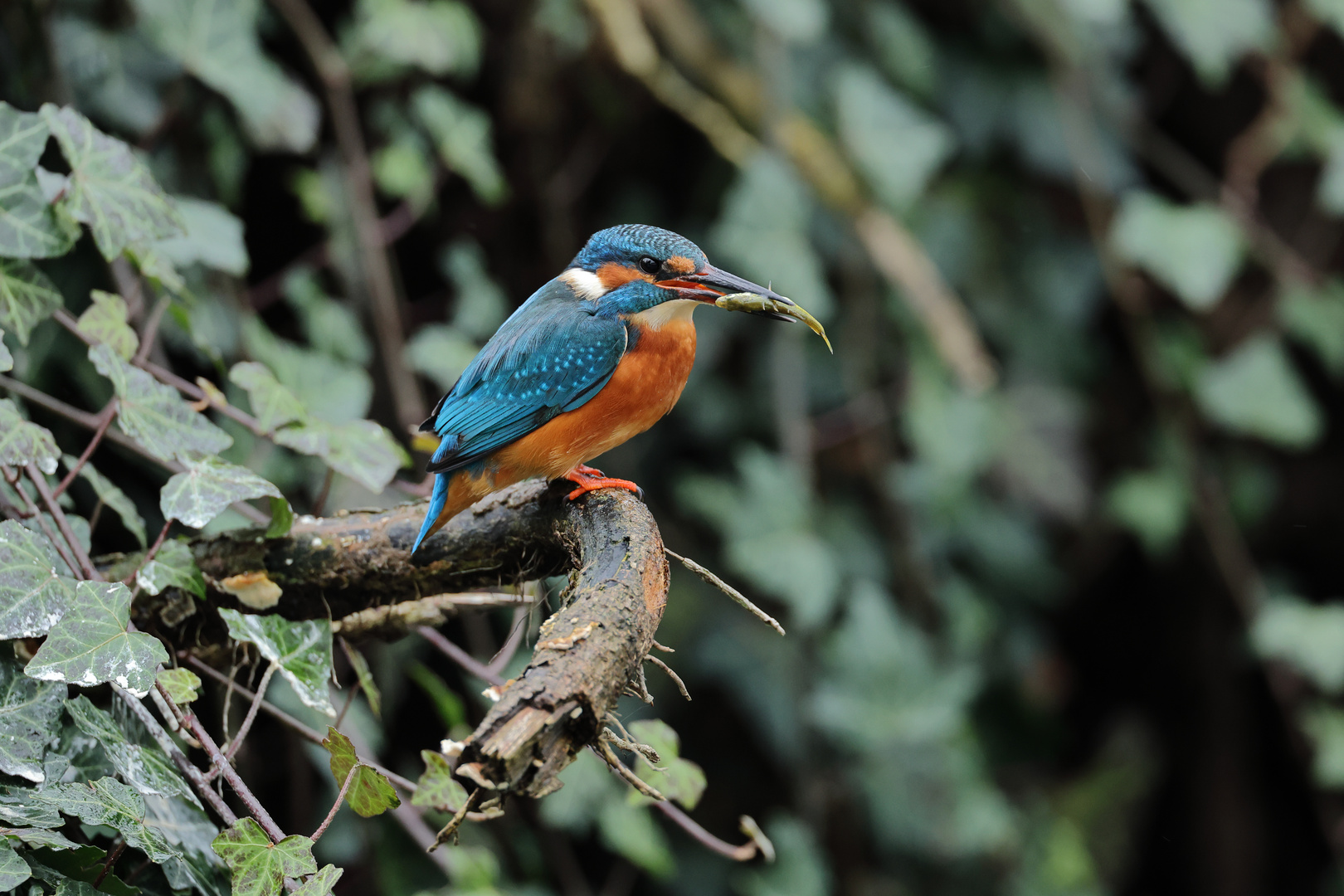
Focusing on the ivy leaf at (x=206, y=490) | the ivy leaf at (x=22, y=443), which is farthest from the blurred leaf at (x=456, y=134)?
the ivy leaf at (x=22, y=443)

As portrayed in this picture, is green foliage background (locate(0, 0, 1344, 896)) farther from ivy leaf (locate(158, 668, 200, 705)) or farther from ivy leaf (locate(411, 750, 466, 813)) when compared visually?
ivy leaf (locate(158, 668, 200, 705))

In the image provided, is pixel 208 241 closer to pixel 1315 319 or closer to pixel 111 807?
pixel 111 807

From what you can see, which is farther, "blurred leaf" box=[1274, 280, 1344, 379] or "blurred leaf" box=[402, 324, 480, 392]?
"blurred leaf" box=[1274, 280, 1344, 379]

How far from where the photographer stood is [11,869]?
970 millimetres

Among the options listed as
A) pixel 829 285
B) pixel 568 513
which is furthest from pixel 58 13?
pixel 829 285

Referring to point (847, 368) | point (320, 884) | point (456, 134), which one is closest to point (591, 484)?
point (320, 884)

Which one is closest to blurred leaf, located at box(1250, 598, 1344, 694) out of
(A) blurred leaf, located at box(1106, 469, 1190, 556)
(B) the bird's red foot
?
(A) blurred leaf, located at box(1106, 469, 1190, 556)

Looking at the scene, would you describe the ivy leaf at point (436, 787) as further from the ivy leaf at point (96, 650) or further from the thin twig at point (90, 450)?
the thin twig at point (90, 450)

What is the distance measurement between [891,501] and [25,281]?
2364mm

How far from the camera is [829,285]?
11.0 ft

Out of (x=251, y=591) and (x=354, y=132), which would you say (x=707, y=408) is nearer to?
(x=354, y=132)

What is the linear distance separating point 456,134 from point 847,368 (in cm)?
130

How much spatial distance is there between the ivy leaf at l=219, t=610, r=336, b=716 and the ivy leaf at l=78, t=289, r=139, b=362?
0.44m

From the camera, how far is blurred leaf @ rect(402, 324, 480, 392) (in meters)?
2.45
